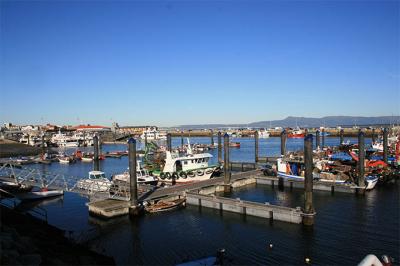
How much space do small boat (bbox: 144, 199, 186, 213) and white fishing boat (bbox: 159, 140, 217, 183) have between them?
786 centimetres

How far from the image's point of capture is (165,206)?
28.4 meters

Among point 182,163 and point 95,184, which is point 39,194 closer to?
point 95,184

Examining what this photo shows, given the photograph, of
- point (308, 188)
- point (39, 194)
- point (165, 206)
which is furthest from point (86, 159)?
point (308, 188)

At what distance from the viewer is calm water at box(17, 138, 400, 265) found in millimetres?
19562

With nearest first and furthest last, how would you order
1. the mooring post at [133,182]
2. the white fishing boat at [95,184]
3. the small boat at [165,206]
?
the mooring post at [133,182], the small boat at [165,206], the white fishing boat at [95,184]

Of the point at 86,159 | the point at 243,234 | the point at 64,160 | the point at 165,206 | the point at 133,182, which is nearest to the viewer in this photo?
the point at 243,234

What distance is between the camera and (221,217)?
26.7 meters

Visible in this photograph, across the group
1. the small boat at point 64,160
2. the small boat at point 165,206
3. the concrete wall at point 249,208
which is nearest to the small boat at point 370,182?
the concrete wall at point 249,208

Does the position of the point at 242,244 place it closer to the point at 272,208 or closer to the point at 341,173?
the point at 272,208

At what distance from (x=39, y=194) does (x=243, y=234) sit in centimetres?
2065

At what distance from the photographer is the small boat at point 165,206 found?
2766cm

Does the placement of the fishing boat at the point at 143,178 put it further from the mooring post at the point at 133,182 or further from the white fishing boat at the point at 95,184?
the mooring post at the point at 133,182

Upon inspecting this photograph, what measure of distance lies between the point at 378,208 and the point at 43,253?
25.4m

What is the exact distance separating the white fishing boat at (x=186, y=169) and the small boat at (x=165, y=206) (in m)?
7.86
